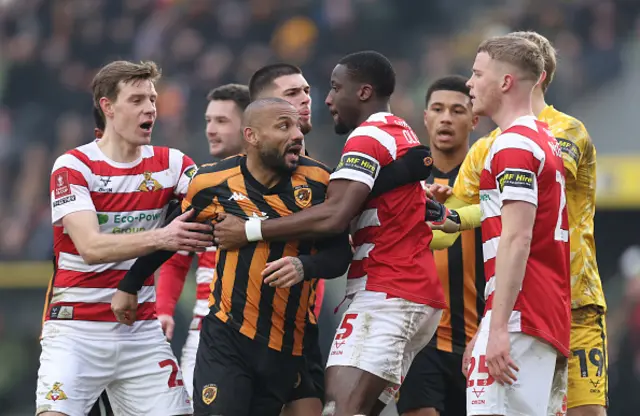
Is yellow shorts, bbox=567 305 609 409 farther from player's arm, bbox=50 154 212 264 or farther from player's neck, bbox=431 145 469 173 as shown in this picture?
player's arm, bbox=50 154 212 264

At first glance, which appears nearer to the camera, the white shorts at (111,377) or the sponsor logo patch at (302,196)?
the sponsor logo patch at (302,196)

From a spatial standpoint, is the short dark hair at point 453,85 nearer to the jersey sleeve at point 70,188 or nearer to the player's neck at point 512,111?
the player's neck at point 512,111

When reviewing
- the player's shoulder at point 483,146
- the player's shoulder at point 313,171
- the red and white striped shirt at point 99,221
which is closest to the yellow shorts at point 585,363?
the player's shoulder at point 483,146

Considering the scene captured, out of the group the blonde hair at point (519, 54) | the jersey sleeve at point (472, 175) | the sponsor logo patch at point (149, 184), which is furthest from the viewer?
the sponsor logo patch at point (149, 184)

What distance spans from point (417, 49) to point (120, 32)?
566 centimetres

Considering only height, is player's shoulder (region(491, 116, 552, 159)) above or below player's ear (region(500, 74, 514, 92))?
below

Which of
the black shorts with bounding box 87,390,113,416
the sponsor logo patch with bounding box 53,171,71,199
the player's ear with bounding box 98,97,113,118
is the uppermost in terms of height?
the player's ear with bounding box 98,97,113,118

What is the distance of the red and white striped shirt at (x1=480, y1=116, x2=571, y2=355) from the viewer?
498 centimetres

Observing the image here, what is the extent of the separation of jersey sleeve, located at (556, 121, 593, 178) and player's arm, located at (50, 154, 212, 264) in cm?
201

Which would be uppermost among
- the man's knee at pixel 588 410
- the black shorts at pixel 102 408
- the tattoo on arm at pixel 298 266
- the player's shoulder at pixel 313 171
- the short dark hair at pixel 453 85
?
the short dark hair at pixel 453 85

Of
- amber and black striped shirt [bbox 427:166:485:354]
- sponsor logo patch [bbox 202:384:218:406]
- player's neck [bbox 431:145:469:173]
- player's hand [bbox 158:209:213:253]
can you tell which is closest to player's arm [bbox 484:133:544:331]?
sponsor logo patch [bbox 202:384:218:406]

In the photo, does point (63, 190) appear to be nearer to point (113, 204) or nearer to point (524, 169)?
point (113, 204)

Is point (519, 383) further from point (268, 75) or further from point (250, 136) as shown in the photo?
point (268, 75)

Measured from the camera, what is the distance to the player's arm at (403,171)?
18.4 ft
